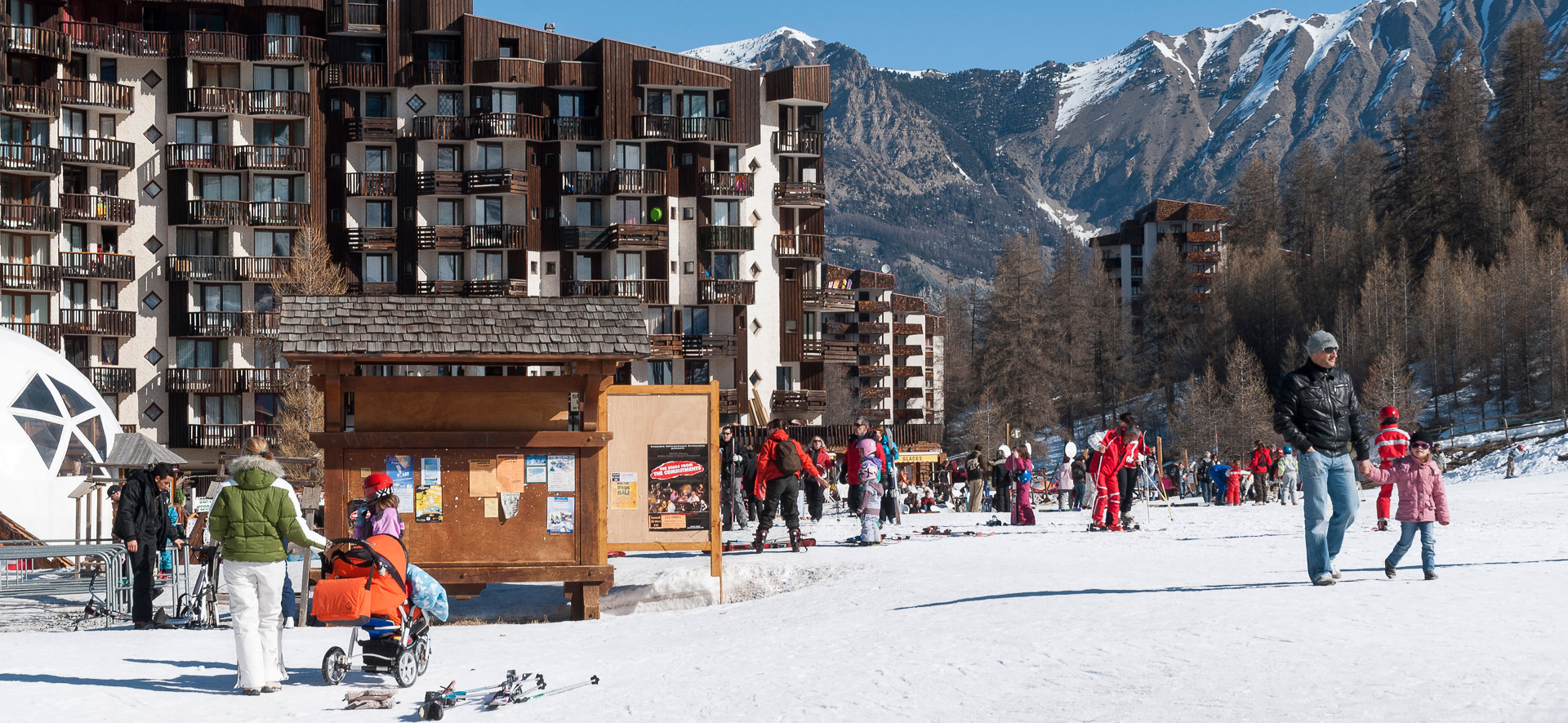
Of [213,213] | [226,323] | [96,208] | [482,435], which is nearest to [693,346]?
[226,323]

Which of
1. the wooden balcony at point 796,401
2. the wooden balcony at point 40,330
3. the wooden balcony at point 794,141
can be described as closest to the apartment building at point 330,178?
the wooden balcony at point 40,330

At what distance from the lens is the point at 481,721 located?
8.81m

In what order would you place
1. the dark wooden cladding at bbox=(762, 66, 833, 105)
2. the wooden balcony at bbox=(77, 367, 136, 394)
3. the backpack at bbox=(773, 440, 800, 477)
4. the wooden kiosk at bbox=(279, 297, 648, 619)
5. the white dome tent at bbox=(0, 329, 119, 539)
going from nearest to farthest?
the wooden kiosk at bbox=(279, 297, 648, 619) → the backpack at bbox=(773, 440, 800, 477) → the white dome tent at bbox=(0, 329, 119, 539) → the wooden balcony at bbox=(77, 367, 136, 394) → the dark wooden cladding at bbox=(762, 66, 833, 105)

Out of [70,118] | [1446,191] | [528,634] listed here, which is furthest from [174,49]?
[1446,191]

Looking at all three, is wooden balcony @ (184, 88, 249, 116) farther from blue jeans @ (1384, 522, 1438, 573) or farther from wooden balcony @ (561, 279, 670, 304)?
blue jeans @ (1384, 522, 1438, 573)

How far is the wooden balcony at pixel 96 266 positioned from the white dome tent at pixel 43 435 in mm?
25834

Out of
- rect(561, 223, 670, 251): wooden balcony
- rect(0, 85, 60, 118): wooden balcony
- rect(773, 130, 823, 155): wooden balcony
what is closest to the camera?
rect(0, 85, 60, 118): wooden balcony

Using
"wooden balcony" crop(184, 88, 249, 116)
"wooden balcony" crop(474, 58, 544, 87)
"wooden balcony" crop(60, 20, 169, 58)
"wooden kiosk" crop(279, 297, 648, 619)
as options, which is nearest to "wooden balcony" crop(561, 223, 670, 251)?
"wooden balcony" crop(474, 58, 544, 87)

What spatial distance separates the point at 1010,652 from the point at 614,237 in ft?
165

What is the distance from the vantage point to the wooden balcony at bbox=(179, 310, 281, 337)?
189ft

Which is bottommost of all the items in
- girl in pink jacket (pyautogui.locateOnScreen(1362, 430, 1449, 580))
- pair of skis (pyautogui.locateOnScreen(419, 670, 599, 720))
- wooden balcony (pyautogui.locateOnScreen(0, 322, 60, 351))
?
pair of skis (pyautogui.locateOnScreen(419, 670, 599, 720))

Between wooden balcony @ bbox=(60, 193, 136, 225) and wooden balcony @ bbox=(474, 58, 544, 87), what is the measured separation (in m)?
15.0

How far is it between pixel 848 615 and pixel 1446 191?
281 ft

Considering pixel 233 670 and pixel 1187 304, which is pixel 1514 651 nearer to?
pixel 233 670
